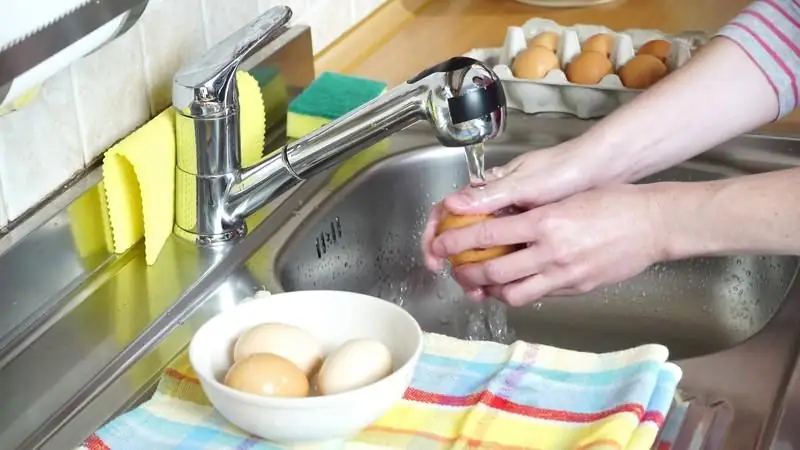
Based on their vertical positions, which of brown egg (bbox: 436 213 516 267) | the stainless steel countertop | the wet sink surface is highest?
brown egg (bbox: 436 213 516 267)

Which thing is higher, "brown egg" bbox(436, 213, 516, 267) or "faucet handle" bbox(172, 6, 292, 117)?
"faucet handle" bbox(172, 6, 292, 117)

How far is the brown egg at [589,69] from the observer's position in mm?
1166

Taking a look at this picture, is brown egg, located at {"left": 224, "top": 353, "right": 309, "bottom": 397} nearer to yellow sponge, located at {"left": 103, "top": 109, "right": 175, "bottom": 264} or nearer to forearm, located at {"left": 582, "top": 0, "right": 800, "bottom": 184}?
yellow sponge, located at {"left": 103, "top": 109, "right": 175, "bottom": 264}

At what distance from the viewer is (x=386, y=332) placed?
73cm

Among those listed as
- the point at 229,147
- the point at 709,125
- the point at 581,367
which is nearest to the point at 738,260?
the point at 709,125

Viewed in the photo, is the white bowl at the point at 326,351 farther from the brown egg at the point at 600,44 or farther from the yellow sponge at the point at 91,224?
the brown egg at the point at 600,44

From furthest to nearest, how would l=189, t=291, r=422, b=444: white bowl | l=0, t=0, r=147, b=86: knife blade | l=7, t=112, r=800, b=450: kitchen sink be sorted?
l=7, t=112, r=800, b=450: kitchen sink → l=189, t=291, r=422, b=444: white bowl → l=0, t=0, r=147, b=86: knife blade

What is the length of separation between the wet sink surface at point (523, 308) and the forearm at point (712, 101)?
0.08 metres

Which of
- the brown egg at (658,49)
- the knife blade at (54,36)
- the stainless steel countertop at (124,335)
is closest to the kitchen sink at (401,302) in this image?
the stainless steel countertop at (124,335)

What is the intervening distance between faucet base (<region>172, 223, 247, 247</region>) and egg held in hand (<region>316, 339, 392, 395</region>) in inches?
11.4

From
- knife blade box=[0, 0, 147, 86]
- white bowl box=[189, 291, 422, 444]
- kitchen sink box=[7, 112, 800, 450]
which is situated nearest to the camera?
knife blade box=[0, 0, 147, 86]

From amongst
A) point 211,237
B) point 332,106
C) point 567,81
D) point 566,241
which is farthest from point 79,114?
point 567,81

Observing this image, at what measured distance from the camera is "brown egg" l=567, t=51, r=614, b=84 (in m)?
1.17

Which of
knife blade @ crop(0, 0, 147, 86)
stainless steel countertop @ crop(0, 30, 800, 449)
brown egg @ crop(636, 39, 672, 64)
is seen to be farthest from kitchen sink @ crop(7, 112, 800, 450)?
knife blade @ crop(0, 0, 147, 86)
